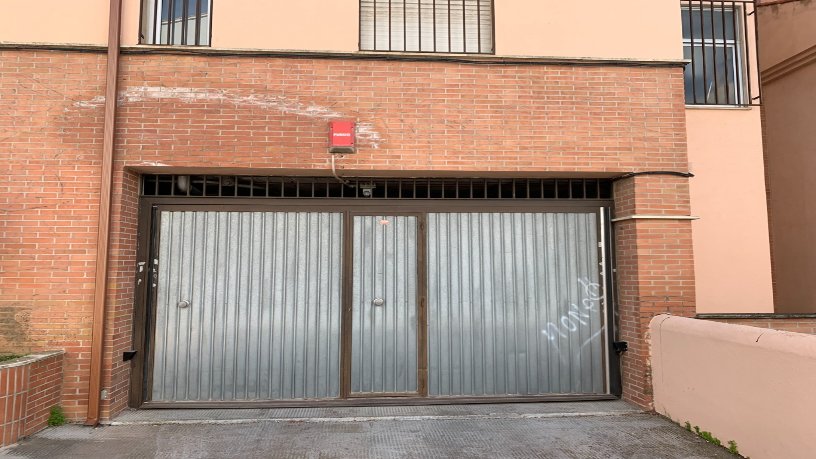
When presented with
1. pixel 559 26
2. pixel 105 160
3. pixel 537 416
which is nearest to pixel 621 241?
pixel 537 416

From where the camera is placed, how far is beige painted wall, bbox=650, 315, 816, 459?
3.39 meters

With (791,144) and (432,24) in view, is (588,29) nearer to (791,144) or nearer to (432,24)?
(432,24)

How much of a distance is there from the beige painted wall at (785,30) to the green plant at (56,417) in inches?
432

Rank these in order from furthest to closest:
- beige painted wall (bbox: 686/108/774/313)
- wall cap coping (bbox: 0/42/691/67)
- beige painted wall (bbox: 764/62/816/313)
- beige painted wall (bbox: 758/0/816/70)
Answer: beige painted wall (bbox: 758/0/816/70)
beige painted wall (bbox: 764/62/816/313)
beige painted wall (bbox: 686/108/774/313)
wall cap coping (bbox: 0/42/691/67)

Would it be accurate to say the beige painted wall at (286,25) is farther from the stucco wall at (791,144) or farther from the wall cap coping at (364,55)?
the stucco wall at (791,144)

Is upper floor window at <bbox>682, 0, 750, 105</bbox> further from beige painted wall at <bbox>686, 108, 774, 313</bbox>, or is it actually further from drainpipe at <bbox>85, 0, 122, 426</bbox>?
drainpipe at <bbox>85, 0, 122, 426</bbox>

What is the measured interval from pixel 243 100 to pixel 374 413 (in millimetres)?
3544

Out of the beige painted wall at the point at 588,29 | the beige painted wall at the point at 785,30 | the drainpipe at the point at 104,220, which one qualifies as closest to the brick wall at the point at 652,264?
the beige painted wall at the point at 588,29

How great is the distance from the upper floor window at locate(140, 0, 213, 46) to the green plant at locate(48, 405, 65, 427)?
3.91m

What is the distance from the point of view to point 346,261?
5465 millimetres

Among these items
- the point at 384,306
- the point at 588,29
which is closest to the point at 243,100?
the point at 384,306

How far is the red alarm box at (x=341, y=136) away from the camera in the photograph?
507 centimetres

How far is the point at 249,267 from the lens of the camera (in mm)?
5426

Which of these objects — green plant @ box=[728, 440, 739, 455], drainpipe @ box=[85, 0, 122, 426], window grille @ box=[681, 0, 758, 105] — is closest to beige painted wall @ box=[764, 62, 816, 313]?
window grille @ box=[681, 0, 758, 105]
